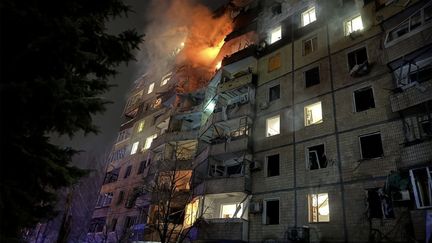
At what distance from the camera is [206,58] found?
3794 cm

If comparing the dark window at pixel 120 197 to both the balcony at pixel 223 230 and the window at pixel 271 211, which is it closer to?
the balcony at pixel 223 230

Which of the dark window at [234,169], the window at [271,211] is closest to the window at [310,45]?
the dark window at [234,169]

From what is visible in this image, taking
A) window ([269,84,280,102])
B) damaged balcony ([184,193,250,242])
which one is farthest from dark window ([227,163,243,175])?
window ([269,84,280,102])

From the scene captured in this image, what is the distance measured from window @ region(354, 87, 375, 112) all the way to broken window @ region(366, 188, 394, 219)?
5071mm

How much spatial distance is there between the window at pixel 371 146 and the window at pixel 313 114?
3301mm

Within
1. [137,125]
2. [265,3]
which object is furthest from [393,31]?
[137,125]

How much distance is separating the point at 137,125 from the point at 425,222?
3352 cm

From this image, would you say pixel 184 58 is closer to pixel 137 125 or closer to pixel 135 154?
pixel 137 125

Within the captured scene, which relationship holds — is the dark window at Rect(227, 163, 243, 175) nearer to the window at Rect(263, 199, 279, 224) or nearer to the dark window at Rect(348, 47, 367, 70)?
the window at Rect(263, 199, 279, 224)

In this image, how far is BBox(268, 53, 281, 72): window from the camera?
24.0 metres

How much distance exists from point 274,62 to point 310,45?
3.18 m

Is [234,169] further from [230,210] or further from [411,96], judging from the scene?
[411,96]

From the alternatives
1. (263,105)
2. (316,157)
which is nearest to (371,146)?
(316,157)

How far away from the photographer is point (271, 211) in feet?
59.4
